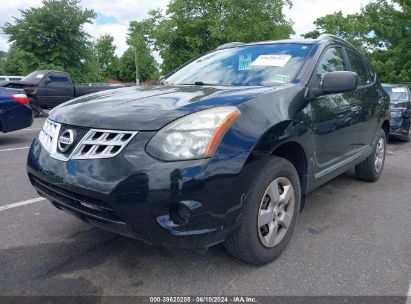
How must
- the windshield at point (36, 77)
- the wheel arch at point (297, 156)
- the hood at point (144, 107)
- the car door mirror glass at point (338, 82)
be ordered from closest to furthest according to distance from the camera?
the hood at point (144, 107) < the wheel arch at point (297, 156) < the car door mirror glass at point (338, 82) < the windshield at point (36, 77)

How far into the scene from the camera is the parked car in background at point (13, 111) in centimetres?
708

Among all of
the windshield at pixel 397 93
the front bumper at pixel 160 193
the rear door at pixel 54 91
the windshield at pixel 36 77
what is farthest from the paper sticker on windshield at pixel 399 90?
the windshield at pixel 36 77

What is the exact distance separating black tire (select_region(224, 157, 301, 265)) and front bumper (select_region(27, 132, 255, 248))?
9 cm

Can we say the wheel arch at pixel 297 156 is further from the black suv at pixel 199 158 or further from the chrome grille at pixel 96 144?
the chrome grille at pixel 96 144

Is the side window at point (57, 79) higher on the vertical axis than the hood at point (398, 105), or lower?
higher

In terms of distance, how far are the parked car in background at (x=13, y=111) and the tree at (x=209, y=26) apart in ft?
75.7

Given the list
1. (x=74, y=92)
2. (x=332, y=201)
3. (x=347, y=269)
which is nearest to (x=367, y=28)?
(x=74, y=92)

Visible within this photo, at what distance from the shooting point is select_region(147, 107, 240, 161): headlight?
217 centimetres

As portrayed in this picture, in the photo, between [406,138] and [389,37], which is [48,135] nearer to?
[406,138]

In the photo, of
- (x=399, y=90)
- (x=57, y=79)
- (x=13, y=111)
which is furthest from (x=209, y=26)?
(x=13, y=111)

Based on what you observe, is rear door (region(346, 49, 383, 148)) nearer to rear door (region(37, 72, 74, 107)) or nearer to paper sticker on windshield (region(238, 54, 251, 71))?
paper sticker on windshield (region(238, 54, 251, 71))

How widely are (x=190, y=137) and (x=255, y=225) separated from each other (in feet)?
2.40

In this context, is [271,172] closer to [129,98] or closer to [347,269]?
[347,269]

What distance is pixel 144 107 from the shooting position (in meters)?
2.45
